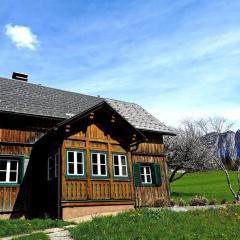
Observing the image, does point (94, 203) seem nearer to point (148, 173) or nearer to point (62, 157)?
point (62, 157)

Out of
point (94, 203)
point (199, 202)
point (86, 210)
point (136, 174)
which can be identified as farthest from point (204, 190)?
point (86, 210)

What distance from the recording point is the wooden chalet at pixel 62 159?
16172 millimetres

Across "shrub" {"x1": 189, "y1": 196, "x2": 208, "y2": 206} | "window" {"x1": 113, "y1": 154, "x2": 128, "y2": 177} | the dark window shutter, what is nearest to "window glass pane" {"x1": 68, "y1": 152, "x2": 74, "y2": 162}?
"window" {"x1": 113, "y1": 154, "x2": 128, "y2": 177}

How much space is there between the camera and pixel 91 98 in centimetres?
2472

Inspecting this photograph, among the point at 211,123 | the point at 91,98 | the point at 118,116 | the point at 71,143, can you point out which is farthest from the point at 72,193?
the point at 211,123

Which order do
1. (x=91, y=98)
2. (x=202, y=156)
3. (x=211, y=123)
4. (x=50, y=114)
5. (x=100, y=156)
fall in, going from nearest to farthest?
(x=100, y=156)
(x=50, y=114)
(x=91, y=98)
(x=211, y=123)
(x=202, y=156)

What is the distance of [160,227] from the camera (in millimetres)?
11484

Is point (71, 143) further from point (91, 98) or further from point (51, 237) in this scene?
point (91, 98)

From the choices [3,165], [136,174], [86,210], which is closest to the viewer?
[86,210]

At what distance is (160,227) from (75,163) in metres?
6.27

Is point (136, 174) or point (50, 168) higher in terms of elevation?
point (50, 168)

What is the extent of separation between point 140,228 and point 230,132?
24190 mm

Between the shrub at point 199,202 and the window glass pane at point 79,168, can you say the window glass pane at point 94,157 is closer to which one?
the window glass pane at point 79,168

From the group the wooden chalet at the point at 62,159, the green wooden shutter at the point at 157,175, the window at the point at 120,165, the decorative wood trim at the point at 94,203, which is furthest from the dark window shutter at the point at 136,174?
the decorative wood trim at the point at 94,203
